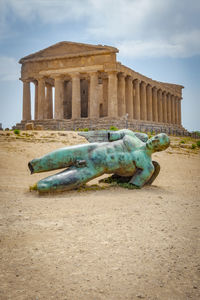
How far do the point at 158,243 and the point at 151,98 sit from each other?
42286 millimetres

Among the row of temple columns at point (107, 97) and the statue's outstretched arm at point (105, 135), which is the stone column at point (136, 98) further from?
the statue's outstretched arm at point (105, 135)

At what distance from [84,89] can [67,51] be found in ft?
25.6

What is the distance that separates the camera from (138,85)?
3931 cm

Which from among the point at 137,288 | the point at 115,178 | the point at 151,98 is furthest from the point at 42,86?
the point at 137,288

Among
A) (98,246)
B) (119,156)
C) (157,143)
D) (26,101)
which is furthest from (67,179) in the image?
(26,101)

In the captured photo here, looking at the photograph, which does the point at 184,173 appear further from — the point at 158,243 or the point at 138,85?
the point at 138,85

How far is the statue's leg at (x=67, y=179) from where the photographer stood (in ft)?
20.1

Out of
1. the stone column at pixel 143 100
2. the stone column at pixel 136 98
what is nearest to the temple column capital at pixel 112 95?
the stone column at pixel 136 98

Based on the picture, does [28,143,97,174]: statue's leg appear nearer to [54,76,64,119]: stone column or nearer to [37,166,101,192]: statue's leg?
[37,166,101,192]: statue's leg

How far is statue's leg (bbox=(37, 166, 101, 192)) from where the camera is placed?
20.1 feet

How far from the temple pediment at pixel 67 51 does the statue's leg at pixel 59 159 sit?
2776 cm

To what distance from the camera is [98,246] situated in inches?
130

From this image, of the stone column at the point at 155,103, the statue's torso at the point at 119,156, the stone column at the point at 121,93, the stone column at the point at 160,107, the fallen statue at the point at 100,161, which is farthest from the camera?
the stone column at the point at 160,107

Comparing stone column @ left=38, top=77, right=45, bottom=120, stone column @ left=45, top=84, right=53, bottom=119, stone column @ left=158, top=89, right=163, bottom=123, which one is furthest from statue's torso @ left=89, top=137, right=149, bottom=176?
stone column @ left=158, top=89, right=163, bottom=123
